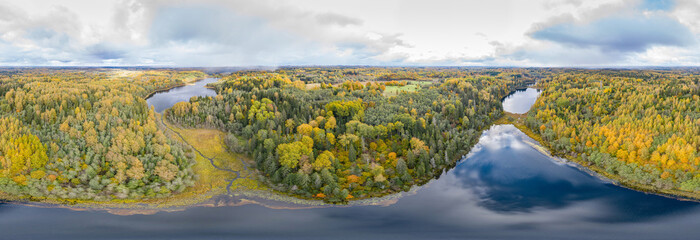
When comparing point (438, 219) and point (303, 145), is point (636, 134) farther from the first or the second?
point (303, 145)

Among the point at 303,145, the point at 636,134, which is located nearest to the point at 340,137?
the point at 303,145

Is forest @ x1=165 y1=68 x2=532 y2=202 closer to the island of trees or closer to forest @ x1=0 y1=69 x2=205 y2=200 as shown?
the island of trees

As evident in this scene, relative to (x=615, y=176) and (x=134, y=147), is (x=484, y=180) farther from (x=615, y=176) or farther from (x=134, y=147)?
(x=134, y=147)

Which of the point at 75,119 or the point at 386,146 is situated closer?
the point at 75,119

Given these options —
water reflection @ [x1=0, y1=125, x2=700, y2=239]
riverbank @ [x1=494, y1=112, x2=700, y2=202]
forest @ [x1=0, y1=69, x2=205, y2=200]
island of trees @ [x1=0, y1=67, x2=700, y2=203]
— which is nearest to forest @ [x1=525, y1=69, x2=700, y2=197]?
island of trees @ [x1=0, y1=67, x2=700, y2=203]

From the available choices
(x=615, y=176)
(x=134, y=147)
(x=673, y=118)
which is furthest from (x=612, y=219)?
(x=134, y=147)

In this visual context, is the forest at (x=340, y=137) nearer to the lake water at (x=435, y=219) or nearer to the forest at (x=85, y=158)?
the lake water at (x=435, y=219)
